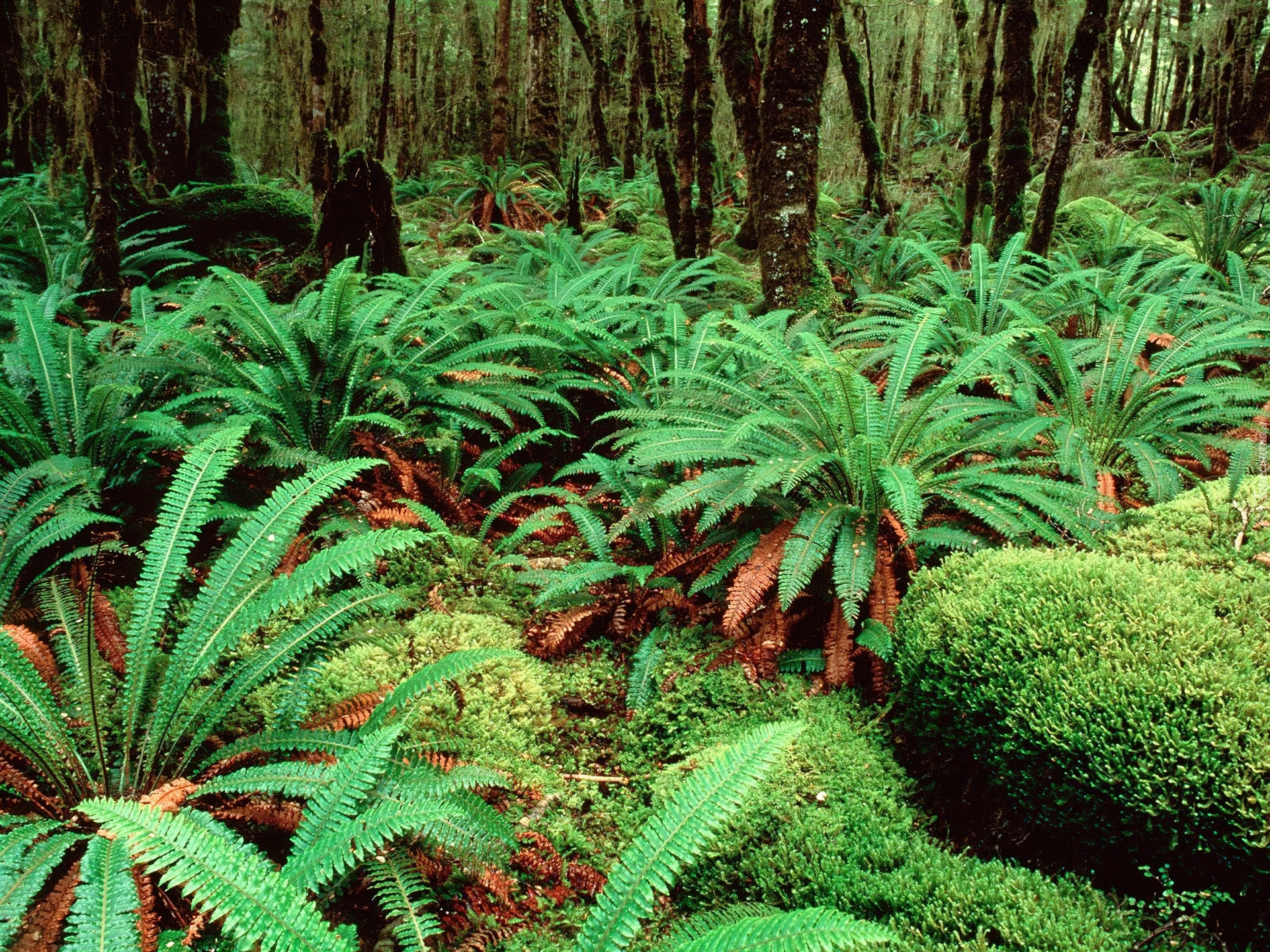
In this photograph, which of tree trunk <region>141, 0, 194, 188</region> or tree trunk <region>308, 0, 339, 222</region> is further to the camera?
tree trunk <region>141, 0, 194, 188</region>

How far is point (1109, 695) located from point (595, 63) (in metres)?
12.1

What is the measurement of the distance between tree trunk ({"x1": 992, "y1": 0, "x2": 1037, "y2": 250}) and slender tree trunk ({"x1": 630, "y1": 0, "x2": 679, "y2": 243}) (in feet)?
10.1

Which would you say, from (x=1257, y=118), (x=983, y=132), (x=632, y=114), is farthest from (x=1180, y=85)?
(x=983, y=132)

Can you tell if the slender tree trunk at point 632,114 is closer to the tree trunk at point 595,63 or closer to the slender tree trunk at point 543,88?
the tree trunk at point 595,63

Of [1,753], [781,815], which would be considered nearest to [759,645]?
[781,815]

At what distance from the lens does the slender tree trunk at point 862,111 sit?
324 inches

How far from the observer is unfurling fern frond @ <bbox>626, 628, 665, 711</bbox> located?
2.62 m

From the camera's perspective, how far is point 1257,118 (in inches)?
507

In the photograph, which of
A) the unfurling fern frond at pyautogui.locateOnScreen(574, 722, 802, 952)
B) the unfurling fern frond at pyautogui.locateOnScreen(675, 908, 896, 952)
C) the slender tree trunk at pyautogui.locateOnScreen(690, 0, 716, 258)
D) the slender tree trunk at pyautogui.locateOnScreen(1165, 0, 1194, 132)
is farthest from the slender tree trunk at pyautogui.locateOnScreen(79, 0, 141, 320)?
the slender tree trunk at pyautogui.locateOnScreen(1165, 0, 1194, 132)

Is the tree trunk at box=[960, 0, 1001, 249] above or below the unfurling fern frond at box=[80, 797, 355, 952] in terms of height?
above

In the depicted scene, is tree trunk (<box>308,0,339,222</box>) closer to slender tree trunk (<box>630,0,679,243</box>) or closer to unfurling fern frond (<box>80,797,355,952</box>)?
slender tree trunk (<box>630,0,679,243</box>)

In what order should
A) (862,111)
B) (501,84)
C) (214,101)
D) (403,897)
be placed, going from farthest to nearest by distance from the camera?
1. (501,84)
2. (214,101)
3. (862,111)
4. (403,897)

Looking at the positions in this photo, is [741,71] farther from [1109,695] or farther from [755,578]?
[1109,695]

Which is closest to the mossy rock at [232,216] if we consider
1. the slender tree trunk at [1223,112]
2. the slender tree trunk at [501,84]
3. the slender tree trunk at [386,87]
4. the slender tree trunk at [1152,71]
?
the slender tree trunk at [386,87]
